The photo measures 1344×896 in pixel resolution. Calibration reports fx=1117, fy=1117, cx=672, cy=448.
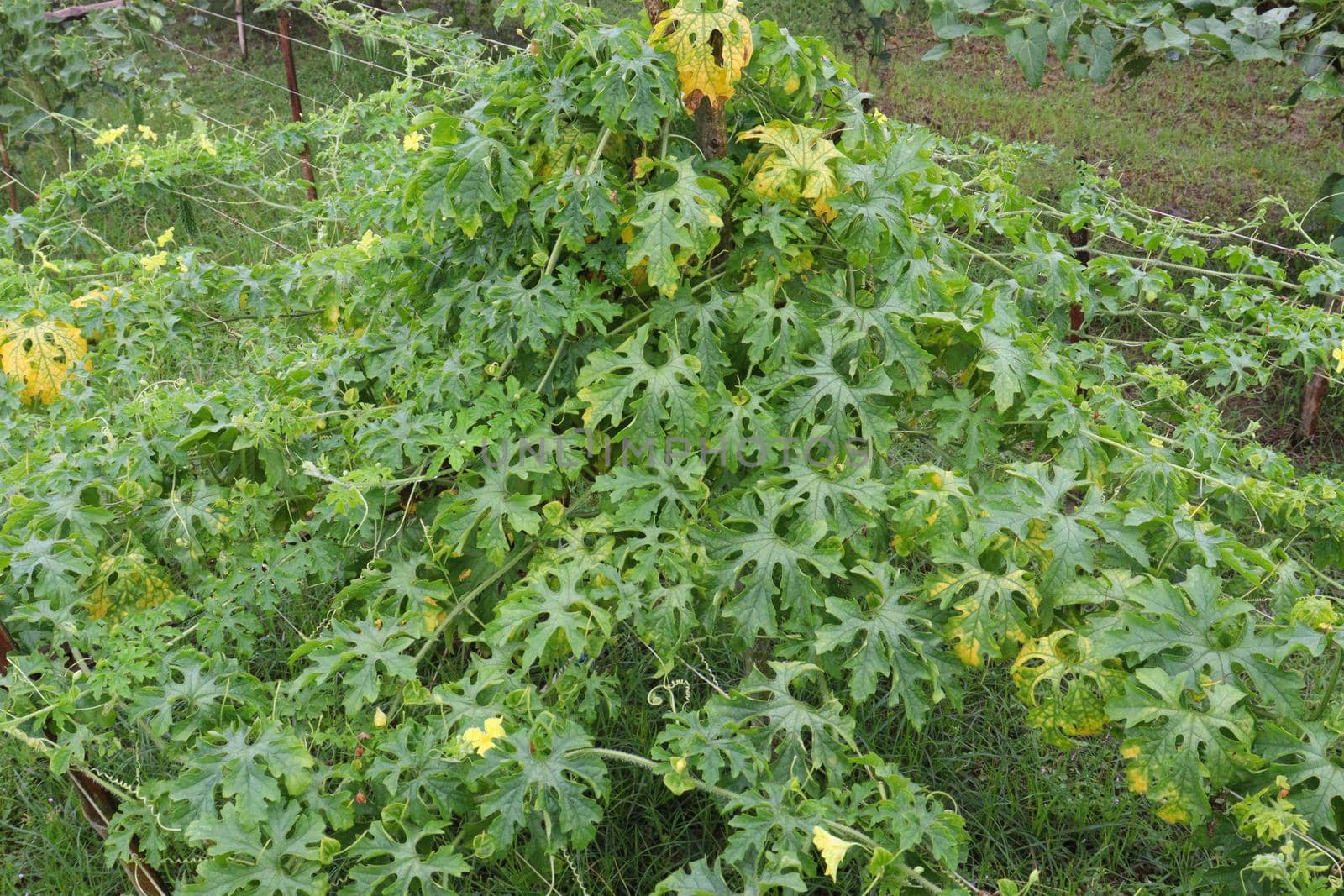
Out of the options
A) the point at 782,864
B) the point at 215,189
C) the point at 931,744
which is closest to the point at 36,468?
the point at 782,864

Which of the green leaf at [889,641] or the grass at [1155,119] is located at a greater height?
the green leaf at [889,641]

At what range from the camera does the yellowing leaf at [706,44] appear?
211 cm

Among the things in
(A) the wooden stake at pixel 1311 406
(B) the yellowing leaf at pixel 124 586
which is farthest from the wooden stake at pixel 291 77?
(A) the wooden stake at pixel 1311 406

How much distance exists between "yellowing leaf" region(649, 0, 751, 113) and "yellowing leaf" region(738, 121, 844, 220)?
13 centimetres

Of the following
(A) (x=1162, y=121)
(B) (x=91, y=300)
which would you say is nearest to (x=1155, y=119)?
(A) (x=1162, y=121)

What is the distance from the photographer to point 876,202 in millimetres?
2211

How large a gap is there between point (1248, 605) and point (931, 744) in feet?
4.25

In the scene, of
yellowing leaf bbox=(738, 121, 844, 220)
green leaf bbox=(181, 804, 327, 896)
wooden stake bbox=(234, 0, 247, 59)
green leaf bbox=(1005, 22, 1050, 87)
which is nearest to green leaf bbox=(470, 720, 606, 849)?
green leaf bbox=(181, 804, 327, 896)

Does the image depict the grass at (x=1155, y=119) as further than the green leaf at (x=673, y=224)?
Yes

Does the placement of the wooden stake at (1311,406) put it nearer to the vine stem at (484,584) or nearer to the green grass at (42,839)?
the vine stem at (484,584)

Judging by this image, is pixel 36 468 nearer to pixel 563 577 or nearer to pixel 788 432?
pixel 563 577

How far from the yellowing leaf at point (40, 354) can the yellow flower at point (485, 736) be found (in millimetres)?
1630

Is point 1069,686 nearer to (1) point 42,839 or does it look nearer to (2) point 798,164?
(2) point 798,164

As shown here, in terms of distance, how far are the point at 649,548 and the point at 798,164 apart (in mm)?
809
